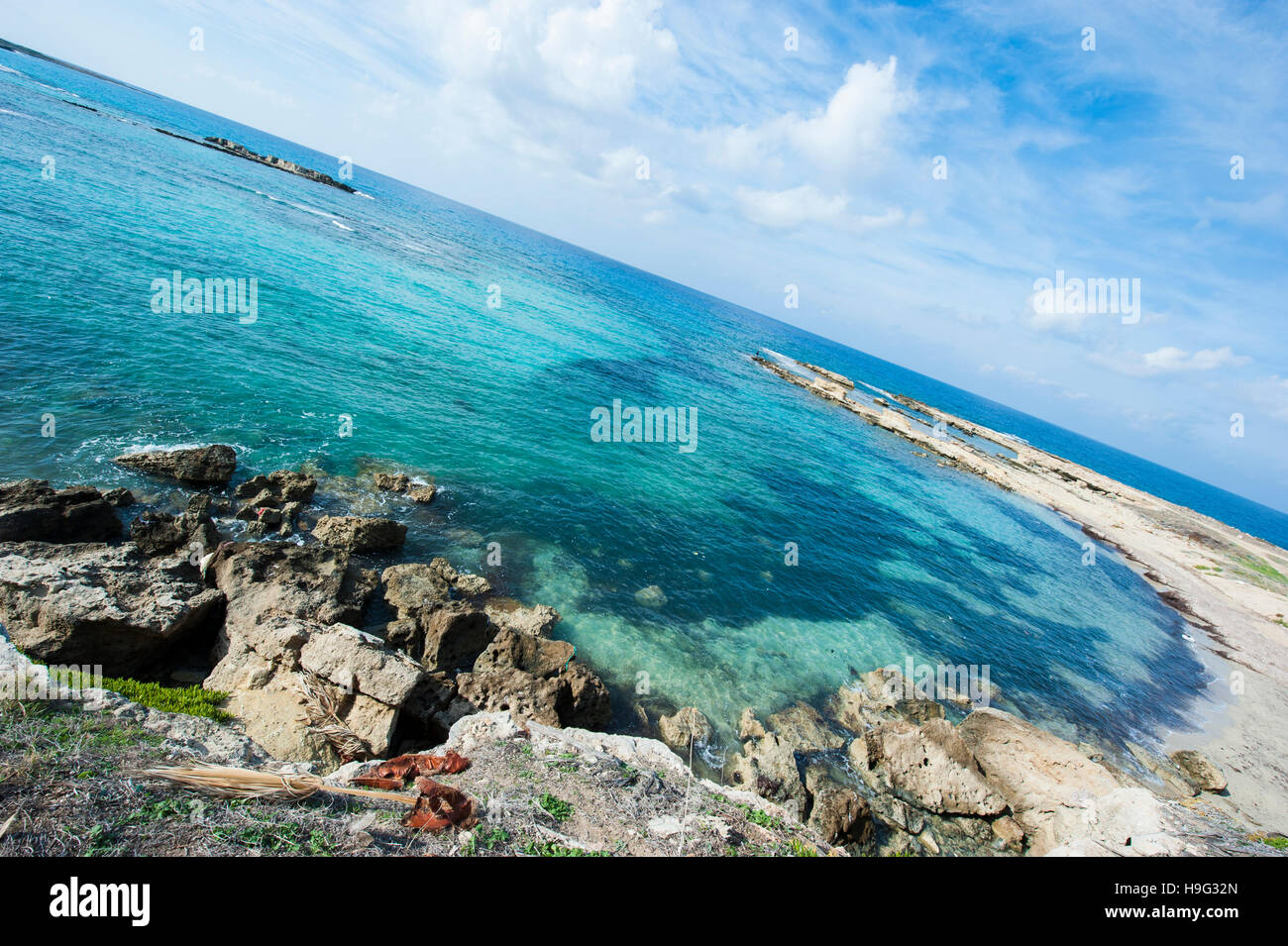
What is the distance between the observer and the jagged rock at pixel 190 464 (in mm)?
19312

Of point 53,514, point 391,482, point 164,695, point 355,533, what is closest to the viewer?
point 164,695

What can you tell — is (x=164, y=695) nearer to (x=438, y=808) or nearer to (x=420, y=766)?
(x=420, y=766)

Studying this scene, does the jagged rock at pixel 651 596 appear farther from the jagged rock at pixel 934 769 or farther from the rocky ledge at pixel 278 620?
the jagged rock at pixel 934 769

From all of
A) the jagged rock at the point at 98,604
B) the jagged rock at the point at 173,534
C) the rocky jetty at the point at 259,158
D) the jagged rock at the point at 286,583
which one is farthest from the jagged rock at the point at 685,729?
the rocky jetty at the point at 259,158

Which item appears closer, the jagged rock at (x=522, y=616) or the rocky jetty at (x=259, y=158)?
the jagged rock at (x=522, y=616)

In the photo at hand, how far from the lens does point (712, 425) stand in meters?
51.8

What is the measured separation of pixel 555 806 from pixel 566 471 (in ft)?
75.2

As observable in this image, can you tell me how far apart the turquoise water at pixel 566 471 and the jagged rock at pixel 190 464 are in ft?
3.00

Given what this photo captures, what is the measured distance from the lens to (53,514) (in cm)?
1501

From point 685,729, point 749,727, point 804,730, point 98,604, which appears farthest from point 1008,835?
point 98,604

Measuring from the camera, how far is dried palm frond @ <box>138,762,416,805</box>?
288 inches

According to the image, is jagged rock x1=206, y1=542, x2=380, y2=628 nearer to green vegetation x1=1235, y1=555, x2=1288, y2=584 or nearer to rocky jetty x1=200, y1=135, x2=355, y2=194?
green vegetation x1=1235, y1=555, x2=1288, y2=584

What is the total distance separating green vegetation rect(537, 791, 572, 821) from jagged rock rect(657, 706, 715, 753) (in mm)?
7405
